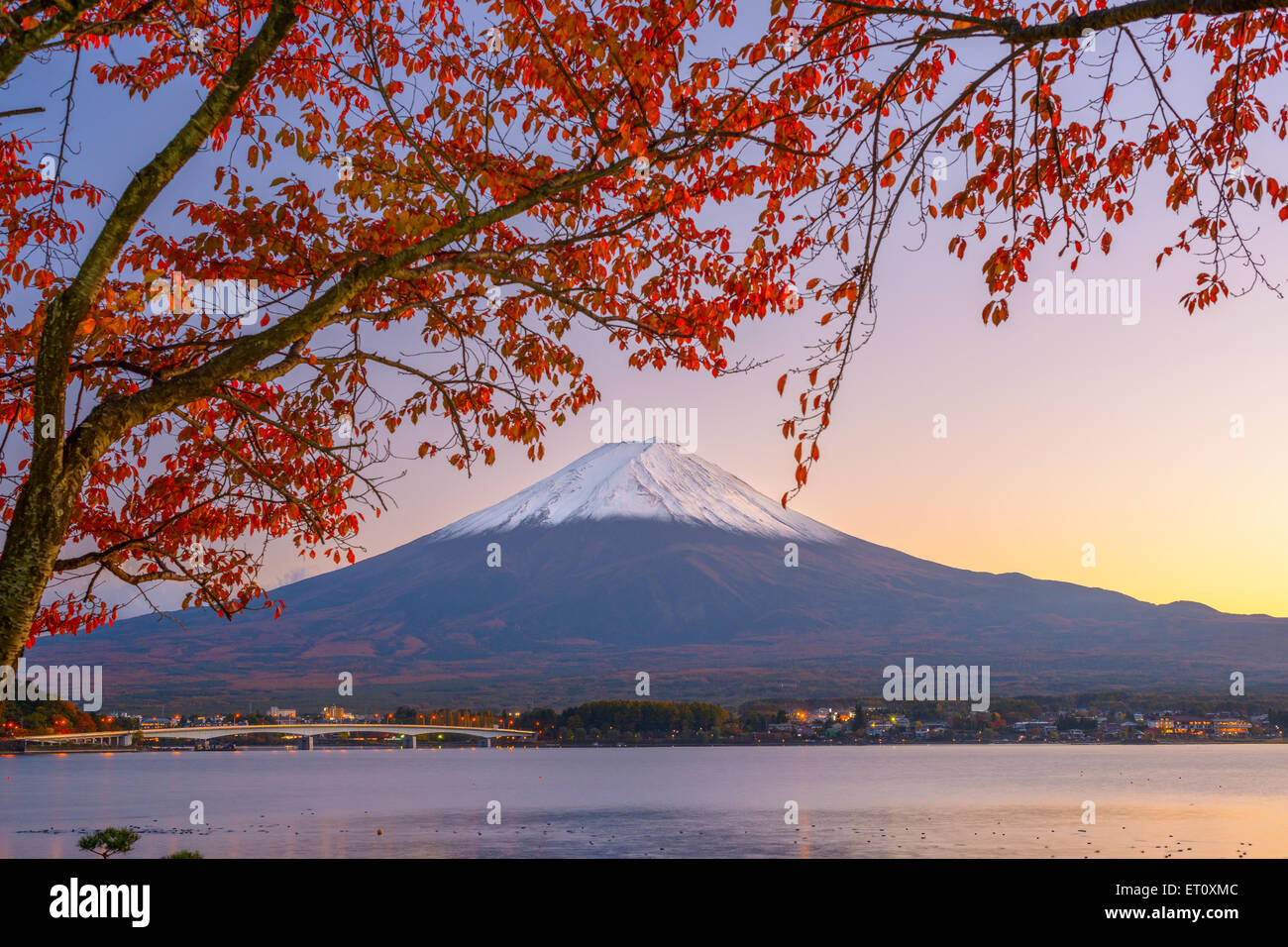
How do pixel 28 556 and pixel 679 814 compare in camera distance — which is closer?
pixel 28 556

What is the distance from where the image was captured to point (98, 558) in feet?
28.7

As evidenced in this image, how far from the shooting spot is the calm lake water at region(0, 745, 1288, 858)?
230 feet

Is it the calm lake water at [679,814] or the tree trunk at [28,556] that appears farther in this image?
the calm lake water at [679,814]

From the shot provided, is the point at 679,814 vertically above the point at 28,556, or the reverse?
the point at 28,556

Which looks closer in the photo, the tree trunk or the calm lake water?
the tree trunk

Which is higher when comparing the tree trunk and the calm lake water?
the tree trunk

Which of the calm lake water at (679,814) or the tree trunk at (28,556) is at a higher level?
the tree trunk at (28,556)

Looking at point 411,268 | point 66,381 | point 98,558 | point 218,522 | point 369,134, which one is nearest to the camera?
point 66,381

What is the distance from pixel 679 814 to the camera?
9812 centimetres

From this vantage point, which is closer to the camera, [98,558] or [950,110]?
[950,110]

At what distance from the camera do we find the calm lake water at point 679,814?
70.2 meters
